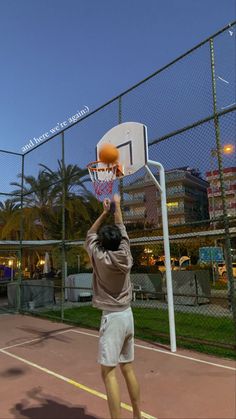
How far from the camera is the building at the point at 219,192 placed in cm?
657

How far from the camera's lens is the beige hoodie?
3281 millimetres

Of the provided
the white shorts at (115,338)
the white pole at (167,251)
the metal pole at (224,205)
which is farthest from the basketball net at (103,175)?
the white shorts at (115,338)

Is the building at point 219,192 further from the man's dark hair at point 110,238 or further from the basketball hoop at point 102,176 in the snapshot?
the man's dark hair at point 110,238

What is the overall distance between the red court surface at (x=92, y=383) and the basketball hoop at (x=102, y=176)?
2835 millimetres

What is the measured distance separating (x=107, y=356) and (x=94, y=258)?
0.83 metres

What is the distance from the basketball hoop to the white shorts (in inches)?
133

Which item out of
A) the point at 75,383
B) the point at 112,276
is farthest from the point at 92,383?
the point at 112,276

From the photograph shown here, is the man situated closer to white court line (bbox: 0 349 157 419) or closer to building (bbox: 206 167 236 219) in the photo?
white court line (bbox: 0 349 157 419)

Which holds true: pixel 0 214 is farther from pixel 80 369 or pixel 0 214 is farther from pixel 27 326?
pixel 80 369

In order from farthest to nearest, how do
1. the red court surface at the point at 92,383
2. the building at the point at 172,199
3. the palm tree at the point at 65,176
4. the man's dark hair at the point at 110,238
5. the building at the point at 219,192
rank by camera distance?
the palm tree at the point at 65,176 < the building at the point at 172,199 < the building at the point at 219,192 < the red court surface at the point at 92,383 < the man's dark hair at the point at 110,238

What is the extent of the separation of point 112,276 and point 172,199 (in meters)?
4.84

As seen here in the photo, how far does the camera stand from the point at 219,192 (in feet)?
22.7

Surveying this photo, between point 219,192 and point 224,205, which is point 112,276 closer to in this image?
point 224,205

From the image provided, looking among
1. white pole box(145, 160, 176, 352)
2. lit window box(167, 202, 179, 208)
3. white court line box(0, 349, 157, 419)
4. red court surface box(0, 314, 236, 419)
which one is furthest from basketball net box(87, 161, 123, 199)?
white court line box(0, 349, 157, 419)
